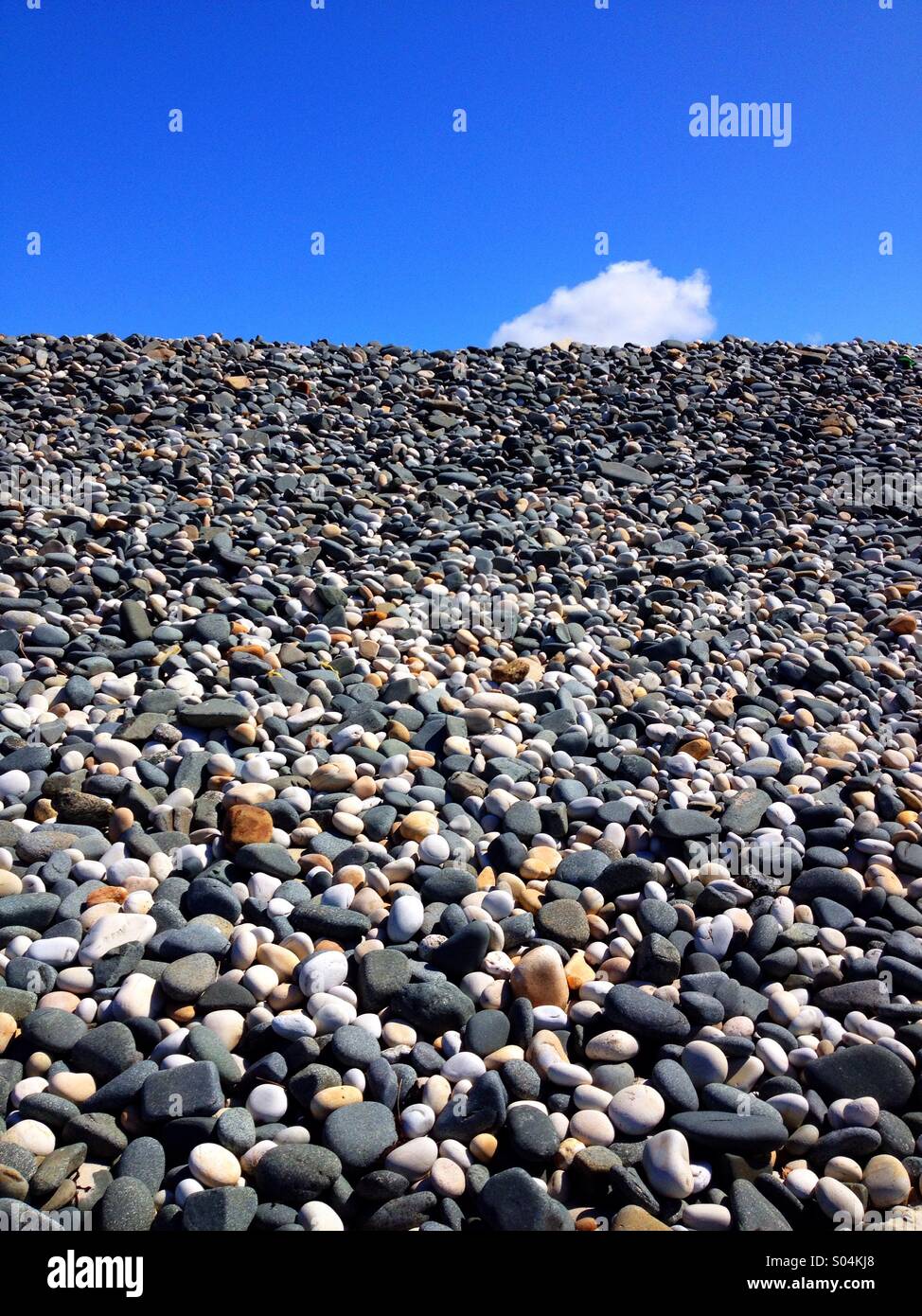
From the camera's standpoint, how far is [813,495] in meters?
6.28

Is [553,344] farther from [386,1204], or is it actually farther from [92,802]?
[386,1204]

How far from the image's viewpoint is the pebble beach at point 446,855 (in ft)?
6.32

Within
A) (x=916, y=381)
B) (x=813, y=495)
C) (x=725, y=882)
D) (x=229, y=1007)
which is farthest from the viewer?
(x=916, y=381)

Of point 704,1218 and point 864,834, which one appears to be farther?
point 864,834

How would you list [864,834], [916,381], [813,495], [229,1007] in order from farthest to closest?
1. [916,381]
2. [813,495]
3. [864,834]
4. [229,1007]

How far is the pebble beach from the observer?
6.32 ft

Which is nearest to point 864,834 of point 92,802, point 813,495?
point 92,802

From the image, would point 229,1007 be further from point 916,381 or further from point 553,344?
point 916,381

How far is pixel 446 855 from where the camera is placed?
272cm

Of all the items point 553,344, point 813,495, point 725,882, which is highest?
point 553,344

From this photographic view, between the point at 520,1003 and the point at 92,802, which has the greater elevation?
the point at 92,802

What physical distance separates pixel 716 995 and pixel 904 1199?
0.59m

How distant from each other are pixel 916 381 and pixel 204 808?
871 cm
